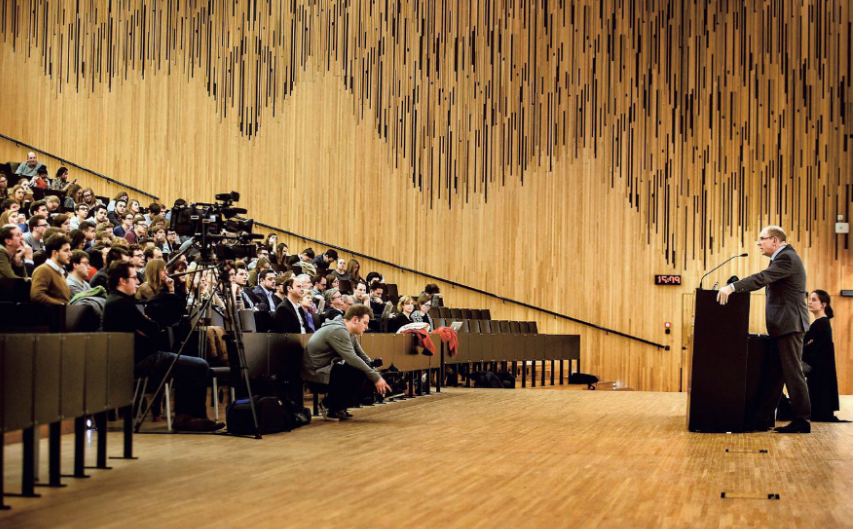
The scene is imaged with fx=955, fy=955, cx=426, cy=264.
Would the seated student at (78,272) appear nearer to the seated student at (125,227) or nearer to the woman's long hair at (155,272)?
the woman's long hair at (155,272)

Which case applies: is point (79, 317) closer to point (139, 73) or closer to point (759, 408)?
point (759, 408)

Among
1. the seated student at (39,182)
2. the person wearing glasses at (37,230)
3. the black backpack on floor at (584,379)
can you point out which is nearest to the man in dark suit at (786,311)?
the person wearing glasses at (37,230)

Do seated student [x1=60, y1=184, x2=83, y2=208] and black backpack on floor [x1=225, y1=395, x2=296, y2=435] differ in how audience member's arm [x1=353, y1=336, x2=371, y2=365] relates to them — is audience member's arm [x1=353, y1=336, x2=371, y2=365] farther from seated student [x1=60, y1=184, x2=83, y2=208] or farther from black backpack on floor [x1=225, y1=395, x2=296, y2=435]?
seated student [x1=60, y1=184, x2=83, y2=208]

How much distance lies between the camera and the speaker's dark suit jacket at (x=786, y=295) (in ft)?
17.6

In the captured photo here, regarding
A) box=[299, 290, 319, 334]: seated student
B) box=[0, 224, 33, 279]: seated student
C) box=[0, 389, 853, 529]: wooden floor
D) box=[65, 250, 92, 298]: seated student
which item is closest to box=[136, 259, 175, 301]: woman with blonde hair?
box=[65, 250, 92, 298]: seated student

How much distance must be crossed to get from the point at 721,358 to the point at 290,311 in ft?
9.02

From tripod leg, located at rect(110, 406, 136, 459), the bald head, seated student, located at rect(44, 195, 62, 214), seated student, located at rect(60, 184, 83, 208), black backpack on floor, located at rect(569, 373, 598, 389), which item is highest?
seated student, located at rect(60, 184, 83, 208)

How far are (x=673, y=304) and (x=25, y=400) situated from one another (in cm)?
951

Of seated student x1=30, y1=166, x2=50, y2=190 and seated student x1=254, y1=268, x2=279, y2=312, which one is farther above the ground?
seated student x1=30, y1=166, x2=50, y2=190

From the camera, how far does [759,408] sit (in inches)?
225

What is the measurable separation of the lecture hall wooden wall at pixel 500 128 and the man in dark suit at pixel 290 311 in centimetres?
591

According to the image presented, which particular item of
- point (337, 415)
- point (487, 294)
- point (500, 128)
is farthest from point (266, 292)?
point (500, 128)

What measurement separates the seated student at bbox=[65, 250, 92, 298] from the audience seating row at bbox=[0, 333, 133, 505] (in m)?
1.40

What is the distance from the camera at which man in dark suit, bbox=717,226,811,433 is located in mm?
5340
